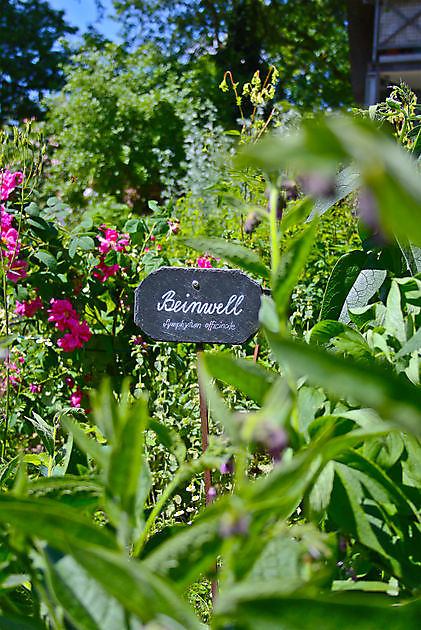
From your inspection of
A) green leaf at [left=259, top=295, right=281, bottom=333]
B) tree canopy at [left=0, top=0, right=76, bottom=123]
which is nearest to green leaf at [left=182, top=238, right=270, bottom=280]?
green leaf at [left=259, top=295, right=281, bottom=333]

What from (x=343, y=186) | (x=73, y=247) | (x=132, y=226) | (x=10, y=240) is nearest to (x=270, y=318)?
(x=343, y=186)

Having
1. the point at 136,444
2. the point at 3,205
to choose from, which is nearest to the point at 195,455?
the point at 3,205

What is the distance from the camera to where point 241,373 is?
435 mm

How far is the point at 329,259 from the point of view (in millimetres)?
2795

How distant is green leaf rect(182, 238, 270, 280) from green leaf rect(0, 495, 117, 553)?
261 mm

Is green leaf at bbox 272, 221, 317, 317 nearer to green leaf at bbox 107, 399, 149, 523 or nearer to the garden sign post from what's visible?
green leaf at bbox 107, 399, 149, 523

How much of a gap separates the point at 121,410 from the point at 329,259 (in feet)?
8.05

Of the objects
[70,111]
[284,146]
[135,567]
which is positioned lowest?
[135,567]

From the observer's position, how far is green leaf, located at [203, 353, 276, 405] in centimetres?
42

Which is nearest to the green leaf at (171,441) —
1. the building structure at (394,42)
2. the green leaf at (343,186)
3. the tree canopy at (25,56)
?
the green leaf at (343,186)

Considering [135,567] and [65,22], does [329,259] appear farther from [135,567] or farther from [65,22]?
[65,22]

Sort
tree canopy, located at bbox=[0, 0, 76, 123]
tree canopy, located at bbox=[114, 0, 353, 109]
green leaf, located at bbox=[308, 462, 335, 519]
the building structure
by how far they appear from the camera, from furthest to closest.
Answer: tree canopy, located at bbox=[0, 0, 76, 123] → tree canopy, located at bbox=[114, 0, 353, 109] → the building structure → green leaf, located at bbox=[308, 462, 335, 519]

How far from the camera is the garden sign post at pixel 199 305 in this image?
153 cm

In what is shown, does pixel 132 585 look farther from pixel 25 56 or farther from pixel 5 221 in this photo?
pixel 25 56
